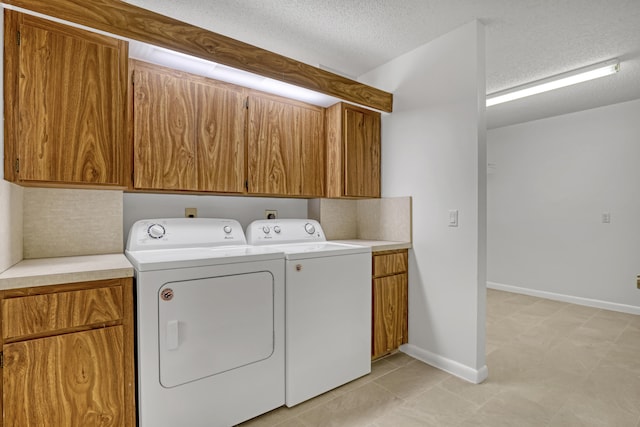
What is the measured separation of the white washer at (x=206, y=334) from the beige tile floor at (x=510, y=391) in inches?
10.7

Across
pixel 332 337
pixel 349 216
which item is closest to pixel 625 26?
pixel 349 216

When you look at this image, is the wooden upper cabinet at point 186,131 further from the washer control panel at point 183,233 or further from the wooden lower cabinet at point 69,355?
the wooden lower cabinet at point 69,355

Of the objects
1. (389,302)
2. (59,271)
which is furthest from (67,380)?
(389,302)

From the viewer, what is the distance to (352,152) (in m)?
2.64

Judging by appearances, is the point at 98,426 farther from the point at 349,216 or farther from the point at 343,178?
→ the point at 349,216

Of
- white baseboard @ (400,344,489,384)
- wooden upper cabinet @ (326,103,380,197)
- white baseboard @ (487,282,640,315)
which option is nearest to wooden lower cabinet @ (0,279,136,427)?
wooden upper cabinet @ (326,103,380,197)

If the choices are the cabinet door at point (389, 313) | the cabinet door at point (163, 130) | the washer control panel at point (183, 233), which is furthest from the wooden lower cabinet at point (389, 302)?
the cabinet door at point (163, 130)

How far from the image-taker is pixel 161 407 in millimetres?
1458

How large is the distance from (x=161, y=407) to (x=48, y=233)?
3.73 feet

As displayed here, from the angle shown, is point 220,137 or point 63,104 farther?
point 220,137

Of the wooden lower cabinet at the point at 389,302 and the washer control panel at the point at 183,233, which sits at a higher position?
the washer control panel at the point at 183,233

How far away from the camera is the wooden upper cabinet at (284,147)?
229 centimetres

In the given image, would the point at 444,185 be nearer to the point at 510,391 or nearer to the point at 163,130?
the point at 510,391

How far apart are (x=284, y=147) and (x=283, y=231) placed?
65 centimetres
